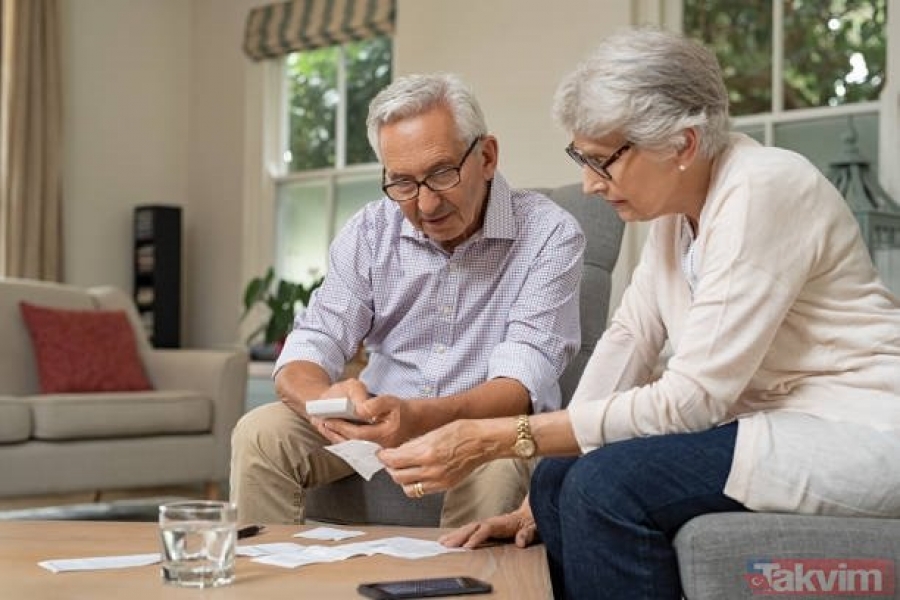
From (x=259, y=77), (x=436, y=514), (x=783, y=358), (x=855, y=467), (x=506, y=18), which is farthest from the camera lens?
(x=259, y=77)

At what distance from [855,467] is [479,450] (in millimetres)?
487

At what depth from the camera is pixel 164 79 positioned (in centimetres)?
699

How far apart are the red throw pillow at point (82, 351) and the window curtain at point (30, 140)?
5.26ft

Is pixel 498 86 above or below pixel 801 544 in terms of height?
above

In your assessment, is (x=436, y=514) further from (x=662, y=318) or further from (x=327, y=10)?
(x=327, y=10)

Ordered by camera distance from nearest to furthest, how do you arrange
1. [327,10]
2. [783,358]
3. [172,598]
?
[172,598]
[783,358]
[327,10]

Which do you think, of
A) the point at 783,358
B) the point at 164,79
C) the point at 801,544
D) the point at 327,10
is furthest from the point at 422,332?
the point at 164,79

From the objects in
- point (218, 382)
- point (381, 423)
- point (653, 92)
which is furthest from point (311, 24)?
point (653, 92)

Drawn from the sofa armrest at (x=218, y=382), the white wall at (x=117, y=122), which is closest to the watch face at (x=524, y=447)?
the sofa armrest at (x=218, y=382)

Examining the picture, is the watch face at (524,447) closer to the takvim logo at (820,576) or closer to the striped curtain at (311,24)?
the takvim logo at (820,576)

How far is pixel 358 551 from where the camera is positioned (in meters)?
1.68

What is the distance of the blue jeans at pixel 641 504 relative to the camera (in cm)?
151

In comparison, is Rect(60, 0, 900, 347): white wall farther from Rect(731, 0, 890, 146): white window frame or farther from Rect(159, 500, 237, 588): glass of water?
Rect(159, 500, 237, 588): glass of water

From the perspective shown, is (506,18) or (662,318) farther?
(506,18)
